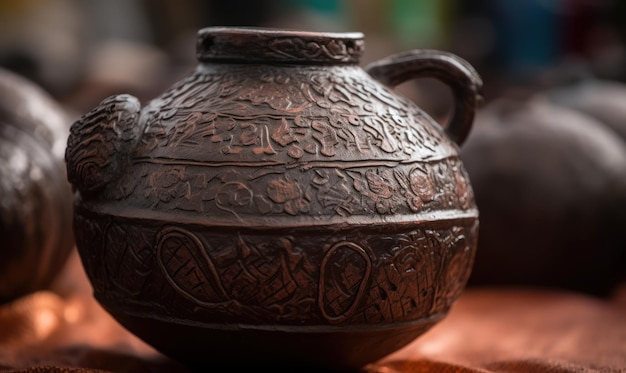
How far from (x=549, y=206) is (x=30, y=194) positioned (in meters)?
1.78

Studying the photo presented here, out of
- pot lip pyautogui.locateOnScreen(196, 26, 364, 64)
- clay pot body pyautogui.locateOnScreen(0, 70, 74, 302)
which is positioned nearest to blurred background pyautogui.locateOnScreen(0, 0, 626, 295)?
clay pot body pyautogui.locateOnScreen(0, 70, 74, 302)

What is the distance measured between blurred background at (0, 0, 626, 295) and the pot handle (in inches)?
49.2

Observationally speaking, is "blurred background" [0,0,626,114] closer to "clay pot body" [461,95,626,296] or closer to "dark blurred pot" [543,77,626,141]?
"dark blurred pot" [543,77,626,141]

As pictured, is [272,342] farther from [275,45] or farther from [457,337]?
[457,337]

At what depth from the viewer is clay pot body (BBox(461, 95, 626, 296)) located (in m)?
3.58

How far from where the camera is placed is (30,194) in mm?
3014

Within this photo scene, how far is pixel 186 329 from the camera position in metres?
2.05

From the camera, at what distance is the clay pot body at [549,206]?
358 centimetres

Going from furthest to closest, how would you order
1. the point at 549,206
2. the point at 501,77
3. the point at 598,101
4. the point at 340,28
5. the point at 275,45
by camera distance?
the point at 340,28, the point at 501,77, the point at 598,101, the point at 549,206, the point at 275,45

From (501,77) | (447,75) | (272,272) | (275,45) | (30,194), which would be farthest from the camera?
(501,77)

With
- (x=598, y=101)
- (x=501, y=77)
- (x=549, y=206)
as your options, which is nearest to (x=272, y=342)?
(x=549, y=206)

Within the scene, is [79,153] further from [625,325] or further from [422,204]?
[625,325]

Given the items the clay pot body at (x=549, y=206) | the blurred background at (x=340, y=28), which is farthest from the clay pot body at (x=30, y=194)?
the blurred background at (x=340, y=28)

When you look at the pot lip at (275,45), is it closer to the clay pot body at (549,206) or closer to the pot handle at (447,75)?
the pot handle at (447,75)
